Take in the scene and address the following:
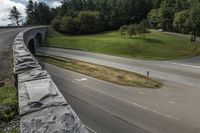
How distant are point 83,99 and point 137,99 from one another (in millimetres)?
5646

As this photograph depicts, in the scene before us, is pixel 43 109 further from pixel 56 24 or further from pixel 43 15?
pixel 43 15

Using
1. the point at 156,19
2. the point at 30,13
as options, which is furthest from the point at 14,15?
the point at 156,19

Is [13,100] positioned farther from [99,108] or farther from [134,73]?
[134,73]

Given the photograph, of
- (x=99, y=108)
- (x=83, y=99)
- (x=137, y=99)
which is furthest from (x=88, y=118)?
(x=137, y=99)

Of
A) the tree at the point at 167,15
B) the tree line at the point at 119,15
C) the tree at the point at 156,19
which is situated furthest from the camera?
the tree at the point at 156,19

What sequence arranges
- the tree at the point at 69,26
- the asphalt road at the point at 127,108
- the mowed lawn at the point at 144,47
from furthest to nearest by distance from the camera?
the tree at the point at 69,26
the mowed lawn at the point at 144,47
the asphalt road at the point at 127,108

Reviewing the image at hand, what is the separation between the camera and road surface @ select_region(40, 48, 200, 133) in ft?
59.8

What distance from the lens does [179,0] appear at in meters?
86.0

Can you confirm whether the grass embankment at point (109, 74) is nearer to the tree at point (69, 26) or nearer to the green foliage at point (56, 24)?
the tree at point (69, 26)

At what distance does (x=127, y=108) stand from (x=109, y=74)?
14827 millimetres

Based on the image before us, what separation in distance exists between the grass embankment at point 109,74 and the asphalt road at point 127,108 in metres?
1.86

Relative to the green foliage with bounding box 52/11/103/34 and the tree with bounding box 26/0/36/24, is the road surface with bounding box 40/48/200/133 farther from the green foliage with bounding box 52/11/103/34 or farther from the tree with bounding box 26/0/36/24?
the tree with bounding box 26/0/36/24

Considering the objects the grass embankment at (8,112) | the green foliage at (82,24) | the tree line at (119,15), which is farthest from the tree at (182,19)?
the grass embankment at (8,112)

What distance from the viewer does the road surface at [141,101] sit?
18.2 metres
